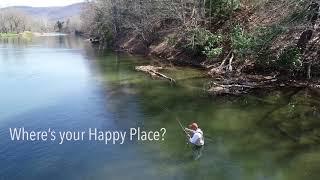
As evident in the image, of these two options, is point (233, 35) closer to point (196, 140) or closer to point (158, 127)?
point (158, 127)

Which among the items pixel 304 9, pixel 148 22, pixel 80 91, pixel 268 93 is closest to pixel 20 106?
pixel 80 91

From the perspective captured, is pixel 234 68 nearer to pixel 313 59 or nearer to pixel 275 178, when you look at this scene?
pixel 313 59

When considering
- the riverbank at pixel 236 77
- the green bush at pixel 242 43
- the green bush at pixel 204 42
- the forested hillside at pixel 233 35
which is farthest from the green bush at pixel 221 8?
the green bush at pixel 242 43

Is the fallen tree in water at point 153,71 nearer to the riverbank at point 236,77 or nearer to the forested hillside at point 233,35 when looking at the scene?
the riverbank at point 236,77

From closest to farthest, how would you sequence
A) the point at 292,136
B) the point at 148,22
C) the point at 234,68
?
the point at 292,136 → the point at 234,68 → the point at 148,22

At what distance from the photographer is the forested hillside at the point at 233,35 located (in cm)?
3353

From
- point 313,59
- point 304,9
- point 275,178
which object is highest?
point 304,9

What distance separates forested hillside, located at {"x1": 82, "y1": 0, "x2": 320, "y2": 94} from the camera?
33531 mm

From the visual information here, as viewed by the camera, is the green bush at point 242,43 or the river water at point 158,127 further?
the green bush at point 242,43

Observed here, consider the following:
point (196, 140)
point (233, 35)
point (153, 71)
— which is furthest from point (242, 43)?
point (196, 140)

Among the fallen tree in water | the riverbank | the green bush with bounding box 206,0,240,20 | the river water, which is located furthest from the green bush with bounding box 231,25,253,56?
the green bush with bounding box 206,0,240,20

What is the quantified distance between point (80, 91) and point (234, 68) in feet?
48.8

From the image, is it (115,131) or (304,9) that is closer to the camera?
(115,131)

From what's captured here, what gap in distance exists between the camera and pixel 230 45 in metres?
44.4
